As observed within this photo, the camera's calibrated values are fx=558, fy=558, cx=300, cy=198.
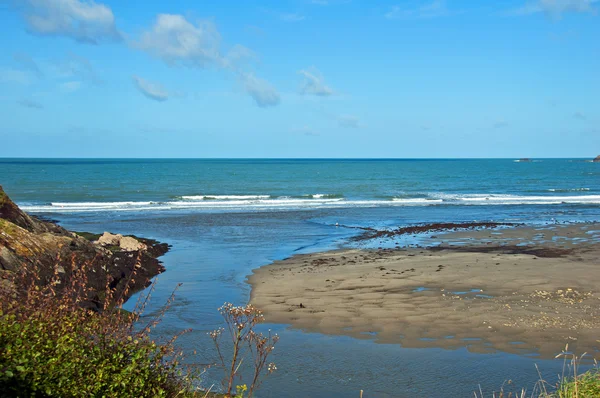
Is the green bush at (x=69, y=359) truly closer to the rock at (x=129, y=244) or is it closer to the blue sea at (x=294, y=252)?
the blue sea at (x=294, y=252)

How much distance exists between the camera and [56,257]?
12.0 metres

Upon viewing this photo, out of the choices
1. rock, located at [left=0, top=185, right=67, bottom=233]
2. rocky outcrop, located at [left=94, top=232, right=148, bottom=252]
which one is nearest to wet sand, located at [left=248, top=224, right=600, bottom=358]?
rocky outcrop, located at [left=94, top=232, right=148, bottom=252]

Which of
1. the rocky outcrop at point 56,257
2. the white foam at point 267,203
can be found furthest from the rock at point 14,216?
the white foam at point 267,203

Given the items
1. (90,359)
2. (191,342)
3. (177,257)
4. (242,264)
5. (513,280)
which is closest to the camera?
(90,359)

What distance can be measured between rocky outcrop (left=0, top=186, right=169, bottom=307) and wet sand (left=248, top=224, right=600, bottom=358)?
3091 mm

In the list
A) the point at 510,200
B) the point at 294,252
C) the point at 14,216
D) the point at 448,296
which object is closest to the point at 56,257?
the point at 14,216

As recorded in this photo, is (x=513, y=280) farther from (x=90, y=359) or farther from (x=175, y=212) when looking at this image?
(x=175, y=212)

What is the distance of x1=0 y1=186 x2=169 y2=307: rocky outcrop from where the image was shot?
10.6m

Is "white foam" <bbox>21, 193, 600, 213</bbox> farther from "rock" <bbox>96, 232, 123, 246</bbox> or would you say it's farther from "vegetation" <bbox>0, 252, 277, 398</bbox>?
"vegetation" <bbox>0, 252, 277, 398</bbox>

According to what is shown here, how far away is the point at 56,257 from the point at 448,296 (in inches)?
333

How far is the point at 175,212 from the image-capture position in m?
36.3

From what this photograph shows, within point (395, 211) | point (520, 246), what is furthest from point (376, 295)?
point (395, 211)

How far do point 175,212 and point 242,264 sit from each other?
1998cm

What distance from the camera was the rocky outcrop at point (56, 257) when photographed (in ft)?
34.7
